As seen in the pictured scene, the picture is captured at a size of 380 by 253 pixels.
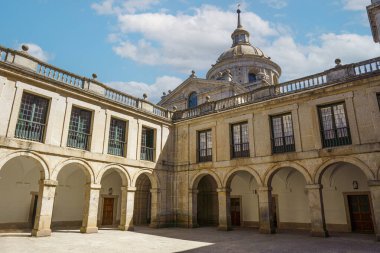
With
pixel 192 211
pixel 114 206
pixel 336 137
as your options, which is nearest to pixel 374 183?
pixel 336 137

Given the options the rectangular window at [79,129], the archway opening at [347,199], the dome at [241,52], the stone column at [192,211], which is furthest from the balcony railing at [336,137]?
the dome at [241,52]

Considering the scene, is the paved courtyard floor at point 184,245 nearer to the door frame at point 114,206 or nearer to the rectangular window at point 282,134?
the rectangular window at point 282,134

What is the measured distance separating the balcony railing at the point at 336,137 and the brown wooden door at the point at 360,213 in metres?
3.57

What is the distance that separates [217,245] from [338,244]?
13.9 feet

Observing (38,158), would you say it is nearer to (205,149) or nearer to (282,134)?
(205,149)

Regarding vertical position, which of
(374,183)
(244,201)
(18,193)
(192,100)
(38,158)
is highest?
(192,100)

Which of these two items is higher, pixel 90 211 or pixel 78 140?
pixel 78 140

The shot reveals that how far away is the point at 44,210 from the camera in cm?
1110

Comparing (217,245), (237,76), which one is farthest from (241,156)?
(237,76)

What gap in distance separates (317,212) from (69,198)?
12.7 meters

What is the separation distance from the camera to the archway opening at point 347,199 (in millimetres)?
13469

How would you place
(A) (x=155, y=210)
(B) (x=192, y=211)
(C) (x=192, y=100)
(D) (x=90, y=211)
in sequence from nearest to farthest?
(D) (x=90, y=211) → (A) (x=155, y=210) → (B) (x=192, y=211) → (C) (x=192, y=100)

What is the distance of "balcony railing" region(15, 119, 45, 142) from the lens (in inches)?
441

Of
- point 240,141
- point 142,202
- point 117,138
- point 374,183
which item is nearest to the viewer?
point 374,183
